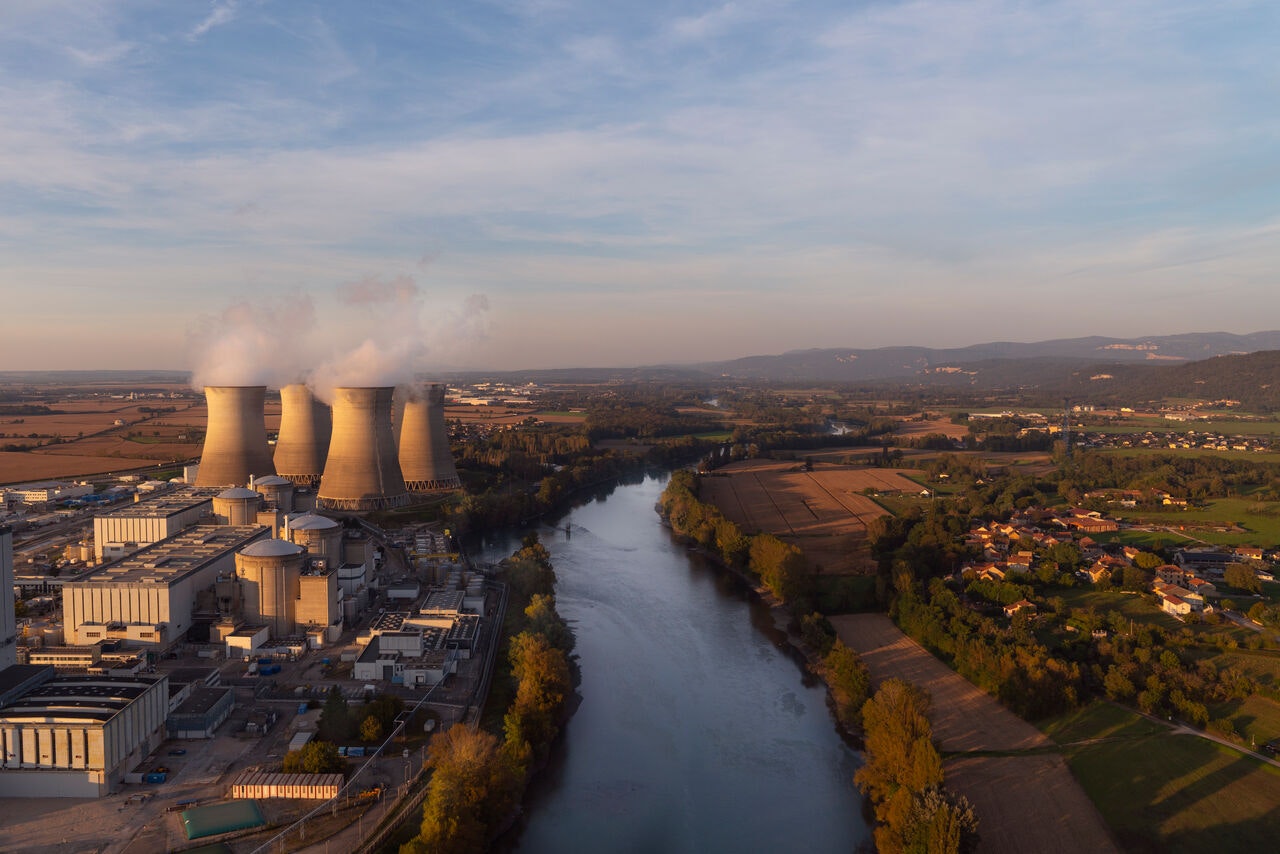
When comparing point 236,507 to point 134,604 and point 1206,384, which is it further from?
point 1206,384

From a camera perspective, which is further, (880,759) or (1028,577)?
(1028,577)

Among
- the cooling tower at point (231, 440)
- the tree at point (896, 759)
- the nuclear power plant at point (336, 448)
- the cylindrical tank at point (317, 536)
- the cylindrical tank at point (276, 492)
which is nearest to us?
the tree at point (896, 759)

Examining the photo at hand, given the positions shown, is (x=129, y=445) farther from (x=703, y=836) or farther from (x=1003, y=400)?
(x=1003, y=400)

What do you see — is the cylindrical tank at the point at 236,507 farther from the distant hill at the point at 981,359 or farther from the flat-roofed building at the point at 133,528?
the distant hill at the point at 981,359

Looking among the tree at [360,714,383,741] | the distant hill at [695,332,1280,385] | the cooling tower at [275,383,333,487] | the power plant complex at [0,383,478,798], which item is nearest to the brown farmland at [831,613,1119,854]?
the tree at [360,714,383,741]

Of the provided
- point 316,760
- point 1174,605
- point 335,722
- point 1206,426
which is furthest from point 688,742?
point 1206,426

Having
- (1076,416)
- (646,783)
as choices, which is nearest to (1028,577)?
(646,783)

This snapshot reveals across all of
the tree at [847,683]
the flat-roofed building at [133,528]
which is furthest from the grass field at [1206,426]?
the flat-roofed building at [133,528]
